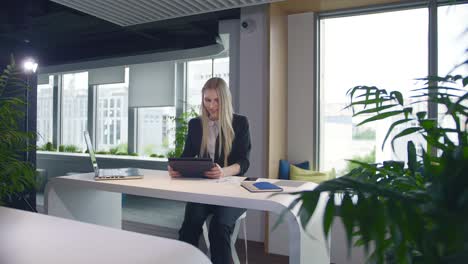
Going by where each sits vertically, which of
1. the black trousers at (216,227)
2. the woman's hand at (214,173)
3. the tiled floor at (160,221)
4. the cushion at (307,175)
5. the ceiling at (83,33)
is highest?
the ceiling at (83,33)

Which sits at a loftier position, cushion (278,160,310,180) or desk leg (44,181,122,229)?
cushion (278,160,310,180)

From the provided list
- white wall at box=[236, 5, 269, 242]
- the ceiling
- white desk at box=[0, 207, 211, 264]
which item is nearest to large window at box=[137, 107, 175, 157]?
the ceiling

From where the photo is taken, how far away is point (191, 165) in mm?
2111

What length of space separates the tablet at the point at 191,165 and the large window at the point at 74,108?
20.4ft

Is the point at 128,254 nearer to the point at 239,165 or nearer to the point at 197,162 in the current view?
the point at 197,162

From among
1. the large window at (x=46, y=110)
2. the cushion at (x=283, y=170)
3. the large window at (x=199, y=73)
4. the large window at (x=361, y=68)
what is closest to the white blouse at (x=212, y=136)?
the cushion at (x=283, y=170)

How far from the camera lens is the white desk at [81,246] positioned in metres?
0.78

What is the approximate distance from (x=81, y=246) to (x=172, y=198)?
91 cm

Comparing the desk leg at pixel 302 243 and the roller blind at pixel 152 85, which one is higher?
the roller blind at pixel 152 85

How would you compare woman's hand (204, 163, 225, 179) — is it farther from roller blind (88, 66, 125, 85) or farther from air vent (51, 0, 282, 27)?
roller blind (88, 66, 125, 85)

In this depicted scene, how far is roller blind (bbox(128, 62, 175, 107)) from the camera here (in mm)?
6320

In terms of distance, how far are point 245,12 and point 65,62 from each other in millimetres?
4446

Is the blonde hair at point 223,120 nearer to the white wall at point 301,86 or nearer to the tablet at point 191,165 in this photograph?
the tablet at point 191,165

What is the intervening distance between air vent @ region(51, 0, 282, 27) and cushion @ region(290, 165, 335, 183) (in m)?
1.79
